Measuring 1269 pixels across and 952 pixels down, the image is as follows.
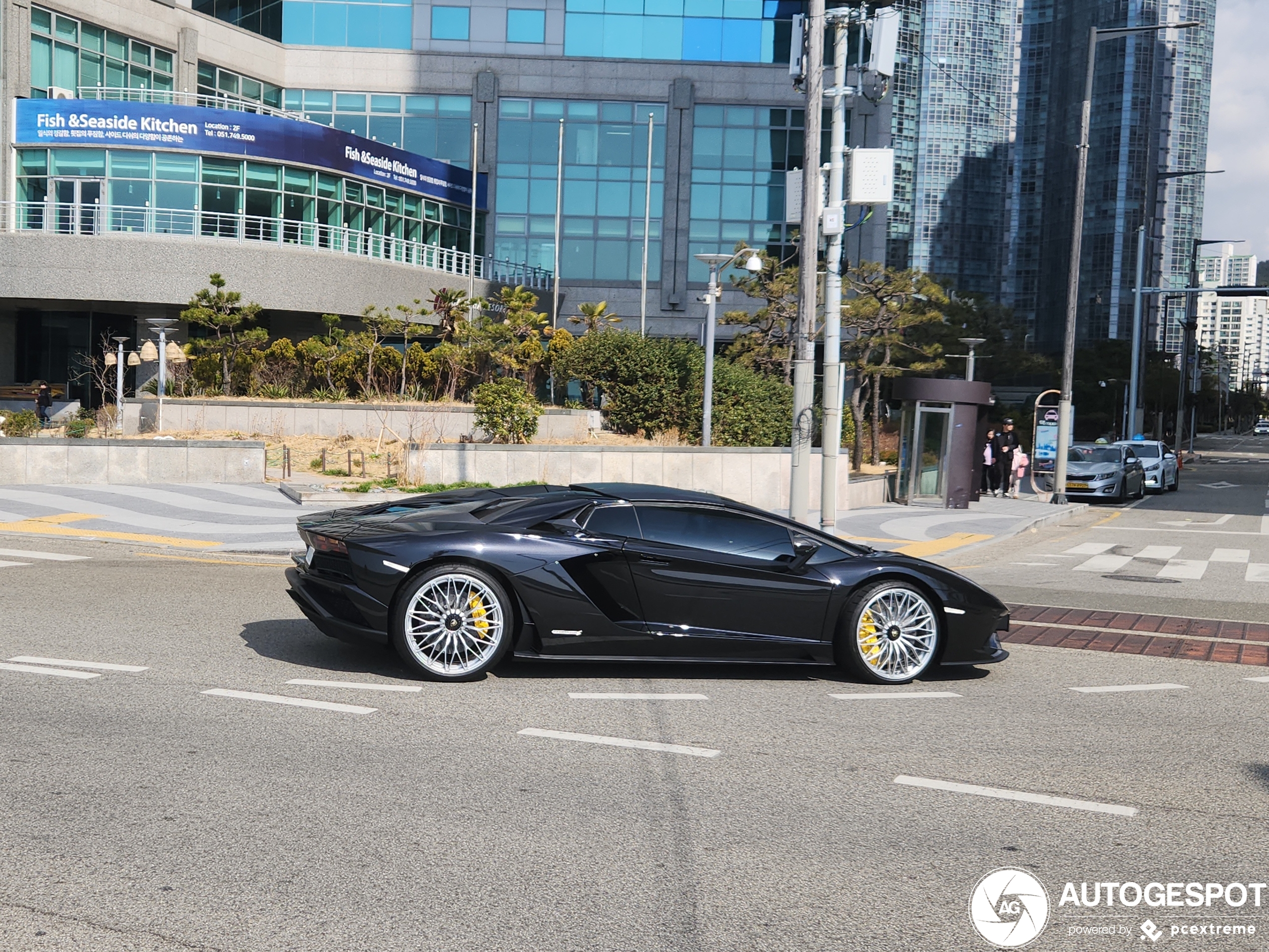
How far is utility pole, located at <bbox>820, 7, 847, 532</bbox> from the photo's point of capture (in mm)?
16797

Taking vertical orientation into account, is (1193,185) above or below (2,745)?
above

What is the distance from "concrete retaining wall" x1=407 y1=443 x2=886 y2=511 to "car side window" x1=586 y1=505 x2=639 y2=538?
1342 cm

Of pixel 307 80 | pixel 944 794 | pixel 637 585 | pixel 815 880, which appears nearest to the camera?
pixel 815 880

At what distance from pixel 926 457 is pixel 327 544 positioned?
19.4 m

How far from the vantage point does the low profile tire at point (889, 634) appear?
8211 mm

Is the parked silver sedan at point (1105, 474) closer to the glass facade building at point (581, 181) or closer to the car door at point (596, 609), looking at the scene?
the glass facade building at point (581, 181)

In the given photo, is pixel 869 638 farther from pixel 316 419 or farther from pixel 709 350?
pixel 316 419

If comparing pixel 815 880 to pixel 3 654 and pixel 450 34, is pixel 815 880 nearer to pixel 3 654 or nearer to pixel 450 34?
pixel 3 654

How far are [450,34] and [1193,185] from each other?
123 m

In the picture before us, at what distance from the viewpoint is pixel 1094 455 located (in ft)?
110

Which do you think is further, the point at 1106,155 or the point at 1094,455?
the point at 1106,155

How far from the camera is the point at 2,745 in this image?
5.91 metres

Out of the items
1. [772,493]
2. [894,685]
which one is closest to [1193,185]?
[772,493]

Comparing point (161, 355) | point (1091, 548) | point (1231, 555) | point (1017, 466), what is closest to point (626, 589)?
point (1091, 548)
